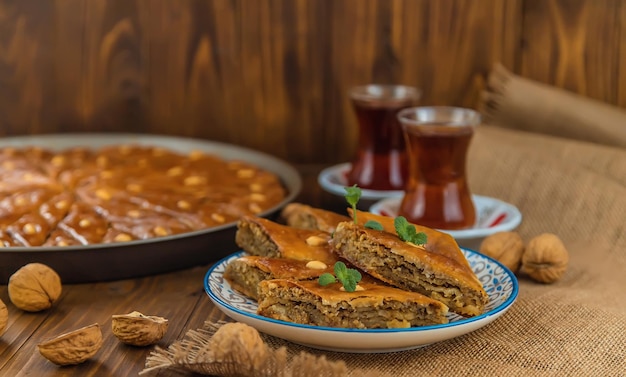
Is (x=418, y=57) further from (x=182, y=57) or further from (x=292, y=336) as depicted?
(x=292, y=336)

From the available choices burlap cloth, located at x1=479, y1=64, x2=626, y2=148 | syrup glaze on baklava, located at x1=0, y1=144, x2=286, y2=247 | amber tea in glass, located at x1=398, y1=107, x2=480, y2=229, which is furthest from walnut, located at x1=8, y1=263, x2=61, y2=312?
burlap cloth, located at x1=479, y1=64, x2=626, y2=148

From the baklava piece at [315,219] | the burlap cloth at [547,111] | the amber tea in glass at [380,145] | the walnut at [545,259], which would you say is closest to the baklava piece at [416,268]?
the baklava piece at [315,219]

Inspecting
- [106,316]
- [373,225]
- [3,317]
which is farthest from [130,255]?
[373,225]

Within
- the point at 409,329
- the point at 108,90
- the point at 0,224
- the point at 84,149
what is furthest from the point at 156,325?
the point at 108,90

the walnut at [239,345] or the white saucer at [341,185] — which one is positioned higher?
the walnut at [239,345]

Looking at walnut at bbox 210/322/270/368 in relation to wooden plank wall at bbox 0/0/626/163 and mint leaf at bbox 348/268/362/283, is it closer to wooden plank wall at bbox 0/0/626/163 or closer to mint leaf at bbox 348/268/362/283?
mint leaf at bbox 348/268/362/283

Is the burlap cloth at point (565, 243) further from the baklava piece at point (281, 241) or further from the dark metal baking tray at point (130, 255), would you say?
the dark metal baking tray at point (130, 255)
